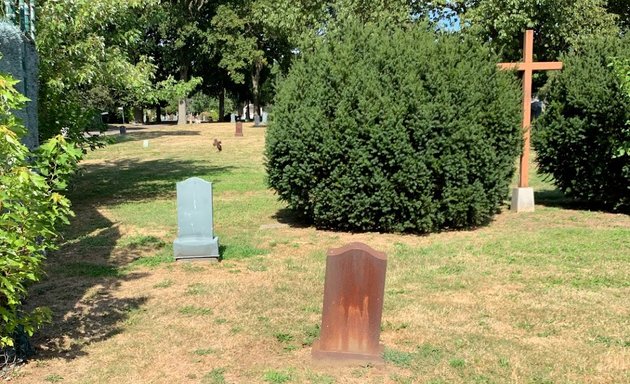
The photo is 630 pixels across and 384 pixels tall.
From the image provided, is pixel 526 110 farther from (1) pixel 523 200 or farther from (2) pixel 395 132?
(2) pixel 395 132

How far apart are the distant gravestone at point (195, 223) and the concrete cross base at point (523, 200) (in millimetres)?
6149

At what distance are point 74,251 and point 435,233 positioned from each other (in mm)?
5548

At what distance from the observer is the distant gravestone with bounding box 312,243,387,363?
4.59 metres

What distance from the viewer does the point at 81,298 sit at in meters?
6.40

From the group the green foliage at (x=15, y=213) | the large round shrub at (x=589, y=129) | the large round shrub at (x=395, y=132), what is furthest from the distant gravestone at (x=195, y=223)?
the large round shrub at (x=589, y=129)

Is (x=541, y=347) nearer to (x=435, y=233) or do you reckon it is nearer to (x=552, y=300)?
(x=552, y=300)

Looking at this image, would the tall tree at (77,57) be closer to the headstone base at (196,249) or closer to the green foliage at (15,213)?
the headstone base at (196,249)

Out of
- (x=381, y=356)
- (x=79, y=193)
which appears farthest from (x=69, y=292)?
(x=79, y=193)

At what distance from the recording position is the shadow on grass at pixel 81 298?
205 inches

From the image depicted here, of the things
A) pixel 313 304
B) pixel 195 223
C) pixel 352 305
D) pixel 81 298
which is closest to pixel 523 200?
pixel 195 223

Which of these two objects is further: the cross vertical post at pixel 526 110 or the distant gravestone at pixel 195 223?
the cross vertical post at pixel 526 110

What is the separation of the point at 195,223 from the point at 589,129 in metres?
7.32

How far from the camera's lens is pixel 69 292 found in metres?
6.61

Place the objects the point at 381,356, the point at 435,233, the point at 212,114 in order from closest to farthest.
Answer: the point at 381,356 → the point at 435,233 → the point at 212,114
